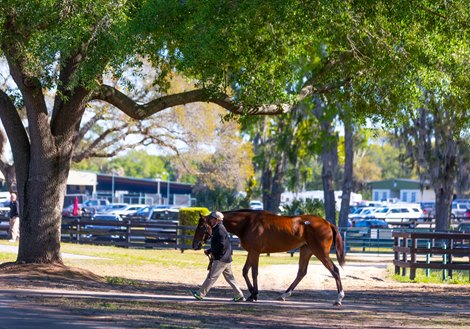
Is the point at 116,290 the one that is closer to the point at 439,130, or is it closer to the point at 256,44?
the point at 256,44

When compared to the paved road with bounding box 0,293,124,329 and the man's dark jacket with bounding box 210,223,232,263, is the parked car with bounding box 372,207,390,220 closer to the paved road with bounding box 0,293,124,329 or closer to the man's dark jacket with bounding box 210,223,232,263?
the man's dark jacket with bounding box 210,223,232,263

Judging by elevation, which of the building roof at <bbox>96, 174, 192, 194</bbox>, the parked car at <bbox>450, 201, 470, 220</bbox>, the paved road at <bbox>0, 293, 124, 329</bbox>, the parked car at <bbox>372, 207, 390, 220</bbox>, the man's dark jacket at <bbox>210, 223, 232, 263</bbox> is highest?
the building roof at <bbox>96, 174, 192, 194</bbox>

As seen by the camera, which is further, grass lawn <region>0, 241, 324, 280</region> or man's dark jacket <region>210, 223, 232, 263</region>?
grass lawn <region>0, 241, 324, 280</region>

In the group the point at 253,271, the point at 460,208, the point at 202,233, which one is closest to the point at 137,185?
the point at 460,208

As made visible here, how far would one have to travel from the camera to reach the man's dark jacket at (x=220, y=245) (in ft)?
56.3

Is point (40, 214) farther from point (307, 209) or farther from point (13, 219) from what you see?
point (307, 209)

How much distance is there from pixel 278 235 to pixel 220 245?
162cm

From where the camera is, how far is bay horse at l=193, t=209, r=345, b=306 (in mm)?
18016

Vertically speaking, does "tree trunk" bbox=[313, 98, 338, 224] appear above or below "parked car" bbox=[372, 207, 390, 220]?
above

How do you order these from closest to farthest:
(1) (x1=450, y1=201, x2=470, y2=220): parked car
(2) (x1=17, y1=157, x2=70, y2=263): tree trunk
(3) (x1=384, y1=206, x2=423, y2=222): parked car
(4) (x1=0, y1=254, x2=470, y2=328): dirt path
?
(4) (x1=0, y1=254, x2=470, y2=328): dirt path < (2) (x1=17, y1=157, x2=70, y2=263): tree trunk < (3) (x1=384, y1=206, x2=423, y2=222): parked car < (1) (x1=450, y1=201, x2=470, y2=220): parked car

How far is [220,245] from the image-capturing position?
17.2 metres

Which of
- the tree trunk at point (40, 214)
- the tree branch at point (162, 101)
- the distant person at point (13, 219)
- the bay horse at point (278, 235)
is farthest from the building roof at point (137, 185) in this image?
the bay horse at point (278, 235)

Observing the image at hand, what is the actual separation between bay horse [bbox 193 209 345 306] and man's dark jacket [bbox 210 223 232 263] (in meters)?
0.75

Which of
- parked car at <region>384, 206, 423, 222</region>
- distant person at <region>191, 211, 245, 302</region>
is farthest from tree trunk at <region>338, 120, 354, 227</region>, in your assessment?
distant person at <region>191, 211, 245, 302</region>
